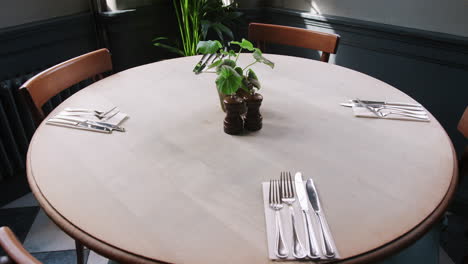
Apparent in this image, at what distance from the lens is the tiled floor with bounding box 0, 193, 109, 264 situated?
5.29ft

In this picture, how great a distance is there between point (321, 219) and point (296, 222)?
0.05 m

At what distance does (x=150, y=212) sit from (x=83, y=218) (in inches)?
5.3

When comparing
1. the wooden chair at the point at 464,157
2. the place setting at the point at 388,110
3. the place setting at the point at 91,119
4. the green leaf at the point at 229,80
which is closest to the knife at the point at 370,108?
the place setting at the point at 388,110

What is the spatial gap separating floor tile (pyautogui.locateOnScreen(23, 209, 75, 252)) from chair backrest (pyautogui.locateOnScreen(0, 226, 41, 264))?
1227 mm

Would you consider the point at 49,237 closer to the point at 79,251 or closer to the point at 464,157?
the point at 79,251

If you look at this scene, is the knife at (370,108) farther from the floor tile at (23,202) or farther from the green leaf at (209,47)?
the floor tile at (23,202)

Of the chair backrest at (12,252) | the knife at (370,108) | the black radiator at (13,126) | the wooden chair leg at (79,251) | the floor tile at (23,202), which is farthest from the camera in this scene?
the floor tile at (23,202)

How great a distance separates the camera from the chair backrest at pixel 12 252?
0.52m

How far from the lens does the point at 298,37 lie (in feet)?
5.71

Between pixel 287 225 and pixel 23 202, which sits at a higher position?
pixel 287 225

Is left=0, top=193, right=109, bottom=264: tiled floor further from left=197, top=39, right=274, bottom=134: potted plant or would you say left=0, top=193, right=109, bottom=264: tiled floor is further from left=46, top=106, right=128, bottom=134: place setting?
left=197, top=39, right=274, bottom=134: potted plant

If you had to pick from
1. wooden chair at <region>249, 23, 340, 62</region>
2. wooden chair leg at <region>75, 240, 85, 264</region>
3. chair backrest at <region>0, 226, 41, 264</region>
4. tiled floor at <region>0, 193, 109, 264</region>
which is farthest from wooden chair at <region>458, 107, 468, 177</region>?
tiled floor at <region>0, 193, 109, 264</region>

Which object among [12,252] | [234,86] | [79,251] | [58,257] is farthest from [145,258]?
[58,257]

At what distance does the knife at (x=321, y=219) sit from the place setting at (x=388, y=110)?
0.40m
